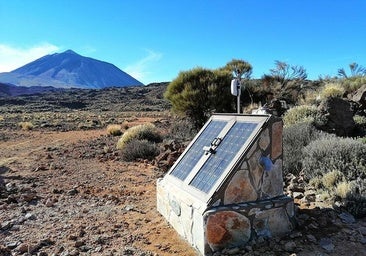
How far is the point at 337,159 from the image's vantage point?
7039 mm

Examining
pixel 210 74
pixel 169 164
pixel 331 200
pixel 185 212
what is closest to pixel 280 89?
pixel 210 74

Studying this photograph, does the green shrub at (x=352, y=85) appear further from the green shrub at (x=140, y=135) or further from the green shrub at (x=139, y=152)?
the green shrub at (x=139, y=152)

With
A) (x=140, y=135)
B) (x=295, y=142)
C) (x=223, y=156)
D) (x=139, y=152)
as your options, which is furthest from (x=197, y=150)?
(x=140, y=135)

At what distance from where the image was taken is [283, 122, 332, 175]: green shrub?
26.2 ft

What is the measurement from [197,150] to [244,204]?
1.51 m

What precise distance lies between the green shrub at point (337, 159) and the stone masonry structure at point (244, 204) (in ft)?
6.03

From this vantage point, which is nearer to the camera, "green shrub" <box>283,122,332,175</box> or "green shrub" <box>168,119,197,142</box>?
"green shrub" <box>283,122,332,175</box>

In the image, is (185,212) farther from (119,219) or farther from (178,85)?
(178,85)

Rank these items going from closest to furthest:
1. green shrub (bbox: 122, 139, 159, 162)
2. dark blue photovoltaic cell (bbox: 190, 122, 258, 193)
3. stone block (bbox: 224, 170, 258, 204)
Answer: stone block (bbox: 224, 170, 258, 204), dark blue photovoltaic cell (bbox: 190, 122, 258, 193), green shrub (bbox: 122, 139, 159, 162)

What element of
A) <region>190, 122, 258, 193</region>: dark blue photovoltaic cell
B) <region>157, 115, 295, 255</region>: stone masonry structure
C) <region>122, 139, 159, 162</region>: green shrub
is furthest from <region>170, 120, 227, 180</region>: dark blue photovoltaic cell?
<region>122, 139, 159, 162</region>: green shrub

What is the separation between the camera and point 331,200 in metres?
6.09

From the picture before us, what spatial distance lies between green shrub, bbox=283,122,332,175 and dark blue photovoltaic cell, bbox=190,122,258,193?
260cm

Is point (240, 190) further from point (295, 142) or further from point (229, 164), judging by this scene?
point (295, 142)

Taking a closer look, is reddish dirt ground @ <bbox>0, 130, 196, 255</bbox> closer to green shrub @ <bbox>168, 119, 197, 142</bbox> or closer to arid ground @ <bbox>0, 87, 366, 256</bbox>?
arid ground @ <bbox>0, 87, 366, 256</bbox>
